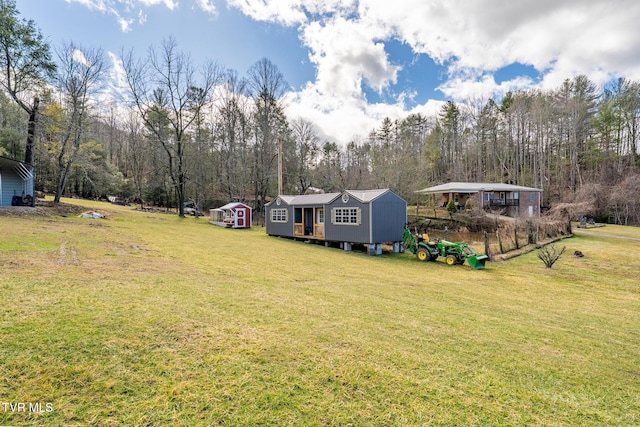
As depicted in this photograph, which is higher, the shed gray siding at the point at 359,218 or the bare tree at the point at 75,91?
the bare tree at the point at 75,91

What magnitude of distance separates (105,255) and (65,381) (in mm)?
6091

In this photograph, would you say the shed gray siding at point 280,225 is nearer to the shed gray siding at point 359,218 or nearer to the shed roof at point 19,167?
the shed gray siding at point 359,218

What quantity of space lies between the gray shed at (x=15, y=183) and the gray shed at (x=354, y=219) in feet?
49.2

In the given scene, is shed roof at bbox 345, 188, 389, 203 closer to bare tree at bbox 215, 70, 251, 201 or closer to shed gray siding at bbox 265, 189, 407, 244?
shed gray siding at bbox 265, 189, 407, 244

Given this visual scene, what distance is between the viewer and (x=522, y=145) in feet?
126

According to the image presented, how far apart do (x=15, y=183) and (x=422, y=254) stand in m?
23.1

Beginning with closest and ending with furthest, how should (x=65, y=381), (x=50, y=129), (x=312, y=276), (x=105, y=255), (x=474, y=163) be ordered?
(x=65, y=381)
(x=105, y=255)
(x=312, y=276)
(x=50, y=129)
(x=474, y=163)

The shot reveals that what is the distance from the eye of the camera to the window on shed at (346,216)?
14.7 meters

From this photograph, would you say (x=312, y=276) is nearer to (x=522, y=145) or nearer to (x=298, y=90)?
(x=298, y=90)

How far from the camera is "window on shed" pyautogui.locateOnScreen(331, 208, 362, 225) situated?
14680mm

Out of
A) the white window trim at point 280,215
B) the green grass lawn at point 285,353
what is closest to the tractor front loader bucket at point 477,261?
the green grass lawn at point 285,353

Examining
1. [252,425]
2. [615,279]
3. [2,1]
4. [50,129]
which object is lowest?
[615,279]

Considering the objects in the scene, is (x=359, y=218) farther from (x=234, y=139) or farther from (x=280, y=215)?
(x=234, y=139)

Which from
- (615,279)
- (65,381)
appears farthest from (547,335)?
(615,279)
